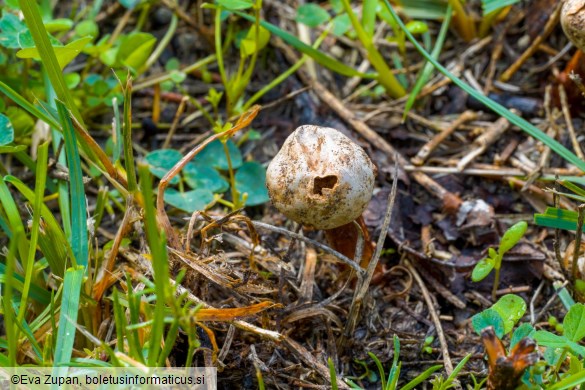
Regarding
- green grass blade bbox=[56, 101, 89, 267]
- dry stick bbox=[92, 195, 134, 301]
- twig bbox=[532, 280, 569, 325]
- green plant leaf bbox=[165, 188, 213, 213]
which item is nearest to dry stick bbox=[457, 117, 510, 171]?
twig bbox=[532, 280, 569, 325]

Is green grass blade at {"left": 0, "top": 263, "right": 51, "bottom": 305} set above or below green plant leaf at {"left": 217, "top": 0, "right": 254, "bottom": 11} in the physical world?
below

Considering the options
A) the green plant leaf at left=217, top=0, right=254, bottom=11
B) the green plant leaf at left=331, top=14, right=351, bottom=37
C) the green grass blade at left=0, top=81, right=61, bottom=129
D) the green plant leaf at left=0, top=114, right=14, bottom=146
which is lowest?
the green plant leaf at left=0, top=114, right=14, bottom=146

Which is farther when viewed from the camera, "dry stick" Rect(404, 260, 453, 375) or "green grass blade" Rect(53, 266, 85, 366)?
"dry stick" Rect(404, 260, 453, 375)

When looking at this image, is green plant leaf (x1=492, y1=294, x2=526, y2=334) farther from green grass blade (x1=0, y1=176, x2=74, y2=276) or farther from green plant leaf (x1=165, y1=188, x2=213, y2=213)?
green grass blade (x1=0, y1=176, x2=74, y2=276)

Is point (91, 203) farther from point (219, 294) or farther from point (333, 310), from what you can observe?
point (333, 310)

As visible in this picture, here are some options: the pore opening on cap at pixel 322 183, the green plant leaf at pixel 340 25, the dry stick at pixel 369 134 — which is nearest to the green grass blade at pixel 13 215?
the pore opening on cap at pixel 322 183

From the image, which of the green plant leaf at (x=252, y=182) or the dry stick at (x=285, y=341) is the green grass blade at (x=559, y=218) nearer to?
the dry stick at (x=285, y=341)

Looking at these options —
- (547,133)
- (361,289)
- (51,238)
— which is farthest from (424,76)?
(51,238)
